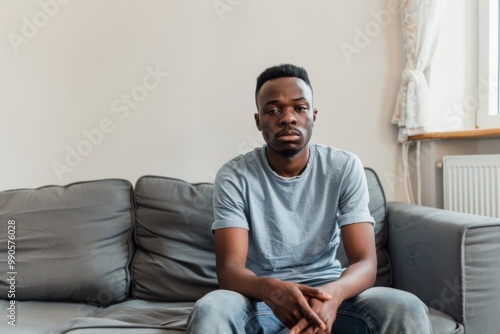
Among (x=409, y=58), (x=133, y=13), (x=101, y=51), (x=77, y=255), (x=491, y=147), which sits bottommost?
(x=77, y=255)

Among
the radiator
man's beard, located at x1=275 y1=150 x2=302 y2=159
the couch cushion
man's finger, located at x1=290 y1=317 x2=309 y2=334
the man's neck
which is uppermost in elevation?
man's beard, located at x1=275 y1=150 x2=302 y2=159

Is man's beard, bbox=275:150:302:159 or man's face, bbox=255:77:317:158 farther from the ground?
man's face, bbox=255:77:317:158

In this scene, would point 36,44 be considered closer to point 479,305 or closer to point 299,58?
point 299,58

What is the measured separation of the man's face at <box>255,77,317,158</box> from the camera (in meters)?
1.29

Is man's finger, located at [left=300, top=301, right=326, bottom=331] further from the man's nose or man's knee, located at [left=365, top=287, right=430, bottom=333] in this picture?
the man's nose

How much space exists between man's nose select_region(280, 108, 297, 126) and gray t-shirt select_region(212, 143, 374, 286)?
0.16 meters

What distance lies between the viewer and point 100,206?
164 cm

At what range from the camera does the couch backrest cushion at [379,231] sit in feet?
5.18

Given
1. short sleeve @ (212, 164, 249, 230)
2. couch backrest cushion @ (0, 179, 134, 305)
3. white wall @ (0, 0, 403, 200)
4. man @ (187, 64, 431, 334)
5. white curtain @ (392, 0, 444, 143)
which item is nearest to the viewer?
man @ (187, 64, 431, 334)

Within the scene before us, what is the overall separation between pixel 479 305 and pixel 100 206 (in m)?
1.38

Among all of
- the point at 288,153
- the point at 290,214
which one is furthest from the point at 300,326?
the point at 288,153

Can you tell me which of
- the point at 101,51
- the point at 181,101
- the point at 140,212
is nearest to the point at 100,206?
the point at 140,212

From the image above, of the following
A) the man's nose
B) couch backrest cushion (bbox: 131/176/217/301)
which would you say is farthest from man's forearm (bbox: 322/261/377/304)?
couch backrest cushion (bbox: 131/176/217/301)

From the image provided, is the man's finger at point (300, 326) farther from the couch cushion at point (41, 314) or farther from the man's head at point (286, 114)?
the couch cushion at point (41, 314)
